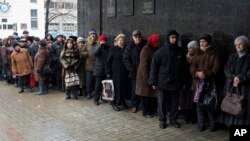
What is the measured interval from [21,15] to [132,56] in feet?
151

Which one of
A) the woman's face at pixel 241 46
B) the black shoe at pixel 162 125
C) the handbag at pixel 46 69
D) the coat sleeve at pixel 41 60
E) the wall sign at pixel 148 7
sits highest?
the wall sign at pixel 148 7

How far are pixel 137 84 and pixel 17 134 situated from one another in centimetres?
258

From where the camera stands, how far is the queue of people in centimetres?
671

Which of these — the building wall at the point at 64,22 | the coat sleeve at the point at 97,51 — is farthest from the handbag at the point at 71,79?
the building wall at the point at 64,22

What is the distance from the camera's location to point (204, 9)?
760 centimetres

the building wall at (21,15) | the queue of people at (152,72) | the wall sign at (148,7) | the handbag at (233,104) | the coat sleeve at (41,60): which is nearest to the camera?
the handbag at (233,104)

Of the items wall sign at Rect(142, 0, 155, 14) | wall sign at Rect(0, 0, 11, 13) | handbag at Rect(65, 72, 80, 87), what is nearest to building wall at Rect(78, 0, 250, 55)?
wall sign at Rect(142, 0, 155, 14)

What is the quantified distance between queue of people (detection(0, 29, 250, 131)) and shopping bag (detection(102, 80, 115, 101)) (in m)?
0.09

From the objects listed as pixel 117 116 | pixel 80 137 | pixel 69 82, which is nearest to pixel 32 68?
pixel 69 82

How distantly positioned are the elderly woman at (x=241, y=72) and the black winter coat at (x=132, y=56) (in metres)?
2.32

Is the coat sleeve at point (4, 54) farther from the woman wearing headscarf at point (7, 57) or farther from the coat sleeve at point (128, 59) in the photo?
the coat sleeve at point (128, 59)

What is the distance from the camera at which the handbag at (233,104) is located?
621 cm

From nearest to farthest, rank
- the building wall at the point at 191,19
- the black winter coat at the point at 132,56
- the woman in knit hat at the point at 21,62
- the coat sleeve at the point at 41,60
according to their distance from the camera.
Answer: the building wall at the point at 191,19
the black winter coat at the point at 132,56
the coat sleeve at the point at 41,60
the woman in knit hat at the point at 21,62

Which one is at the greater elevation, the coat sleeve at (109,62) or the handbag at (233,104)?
the coat sleeve at (109,62)
